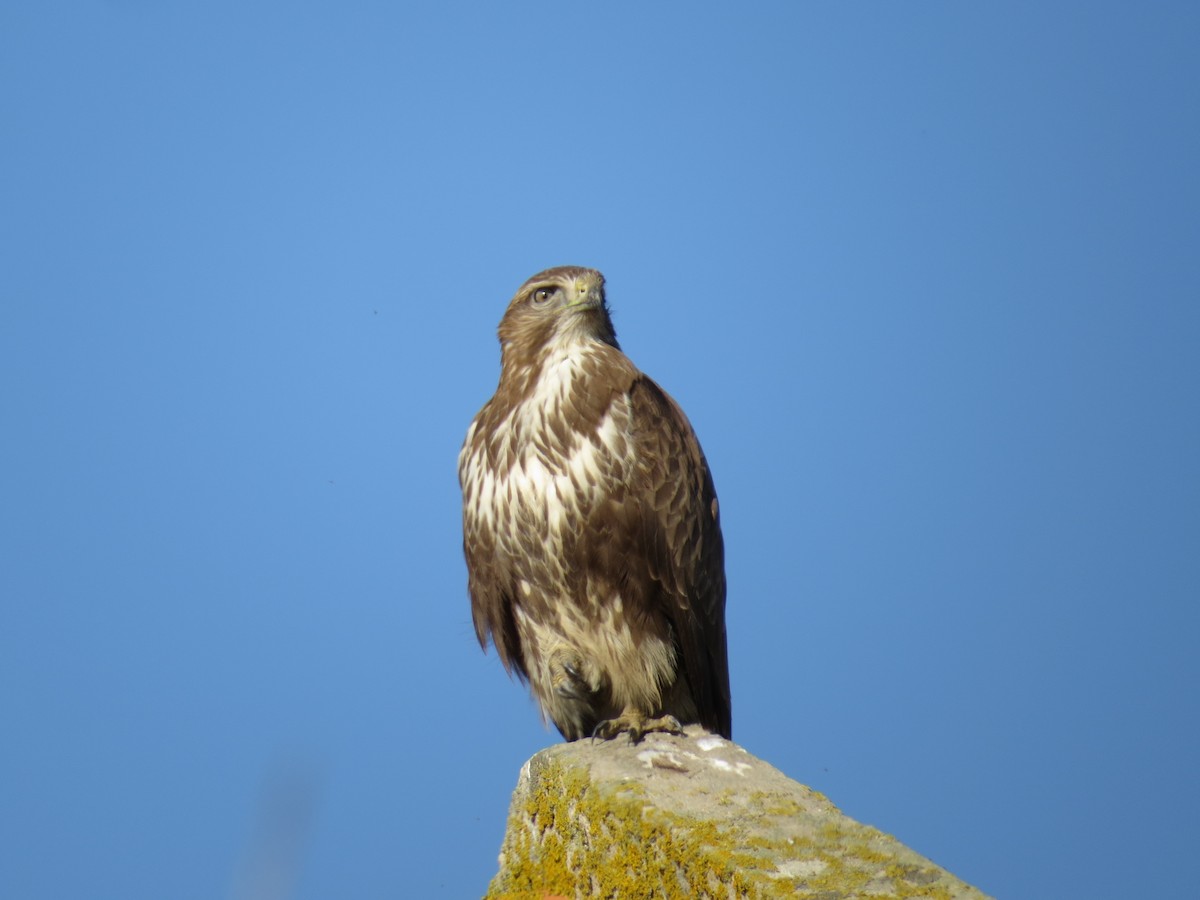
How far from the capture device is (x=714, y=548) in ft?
19.3

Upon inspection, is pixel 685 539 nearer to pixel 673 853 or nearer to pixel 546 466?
pixel 546 466

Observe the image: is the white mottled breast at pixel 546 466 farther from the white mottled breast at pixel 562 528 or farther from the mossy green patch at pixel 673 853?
the mossy green patch at pixel 673 853

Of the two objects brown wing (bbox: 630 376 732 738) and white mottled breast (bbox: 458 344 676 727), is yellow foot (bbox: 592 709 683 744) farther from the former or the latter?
brown wing (bbox: 630 376 732 738)

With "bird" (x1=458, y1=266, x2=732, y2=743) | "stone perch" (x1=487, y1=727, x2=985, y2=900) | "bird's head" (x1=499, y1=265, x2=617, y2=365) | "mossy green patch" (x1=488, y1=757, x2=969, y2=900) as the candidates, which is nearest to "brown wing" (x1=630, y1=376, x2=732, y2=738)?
"bird" (x1=458, y1=266, x2=732, y2=743)

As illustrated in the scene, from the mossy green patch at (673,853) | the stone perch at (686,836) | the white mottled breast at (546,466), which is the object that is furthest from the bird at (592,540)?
the mossy green patch at (673,853)

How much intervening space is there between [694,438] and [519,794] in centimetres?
238

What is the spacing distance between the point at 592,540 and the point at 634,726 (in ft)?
2.40

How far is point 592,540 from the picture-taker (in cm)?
537

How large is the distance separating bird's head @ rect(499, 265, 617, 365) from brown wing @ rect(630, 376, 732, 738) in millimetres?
384

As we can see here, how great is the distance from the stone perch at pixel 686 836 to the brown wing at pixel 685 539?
1.57m

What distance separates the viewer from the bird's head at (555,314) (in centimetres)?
592

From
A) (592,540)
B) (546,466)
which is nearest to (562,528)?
(592,540)

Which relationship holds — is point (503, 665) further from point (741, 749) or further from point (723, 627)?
point (741, 749)

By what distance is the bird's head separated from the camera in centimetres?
592
